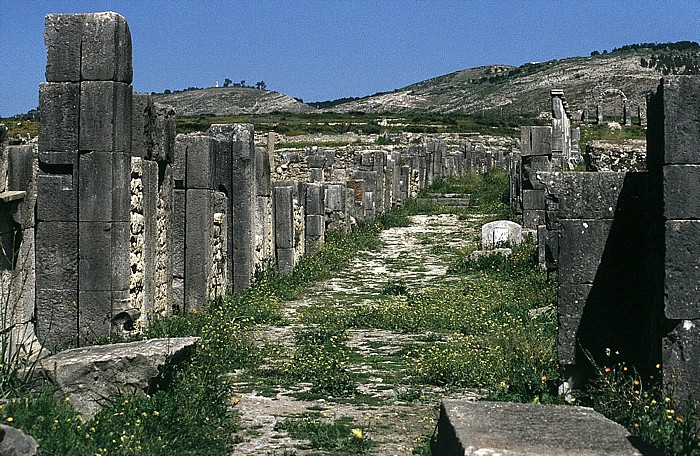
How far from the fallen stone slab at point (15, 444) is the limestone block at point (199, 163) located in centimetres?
796

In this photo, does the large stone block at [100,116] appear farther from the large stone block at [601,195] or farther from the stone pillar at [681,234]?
the stone pillar at [681,234]

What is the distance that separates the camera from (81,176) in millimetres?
10414

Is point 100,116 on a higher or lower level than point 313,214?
higher

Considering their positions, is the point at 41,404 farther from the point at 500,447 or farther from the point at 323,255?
the point at 323,255

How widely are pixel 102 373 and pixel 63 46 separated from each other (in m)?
4.02

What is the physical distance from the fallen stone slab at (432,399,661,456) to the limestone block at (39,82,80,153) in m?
5.29

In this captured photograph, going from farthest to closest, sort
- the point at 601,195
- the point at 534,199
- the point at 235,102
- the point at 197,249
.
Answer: the point at 235,102, the point at 534,199, the point at 197,249, the point at 601,195

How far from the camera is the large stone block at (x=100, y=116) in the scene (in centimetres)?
1033

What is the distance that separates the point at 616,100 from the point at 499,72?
305ft

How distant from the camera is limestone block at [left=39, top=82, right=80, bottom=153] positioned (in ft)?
34.1

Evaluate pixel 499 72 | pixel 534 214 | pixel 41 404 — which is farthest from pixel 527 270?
pixel 499 72

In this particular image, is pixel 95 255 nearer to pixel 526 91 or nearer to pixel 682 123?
pixel 682 123

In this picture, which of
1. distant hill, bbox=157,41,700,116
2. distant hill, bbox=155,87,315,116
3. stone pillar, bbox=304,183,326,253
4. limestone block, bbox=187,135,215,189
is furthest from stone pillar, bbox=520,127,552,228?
distant hill, bbox=155,87,315,116

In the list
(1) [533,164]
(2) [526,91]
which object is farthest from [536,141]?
(2) [526,91]
